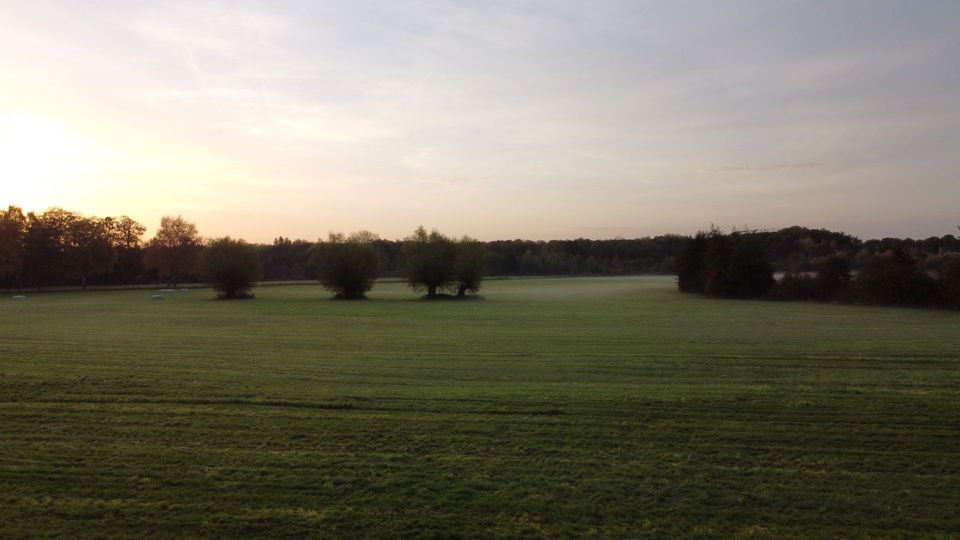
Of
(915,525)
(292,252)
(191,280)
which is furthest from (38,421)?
(292,252)

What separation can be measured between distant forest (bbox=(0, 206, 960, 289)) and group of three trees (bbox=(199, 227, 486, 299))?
2.57 meters

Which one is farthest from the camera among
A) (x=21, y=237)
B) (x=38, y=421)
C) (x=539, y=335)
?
(x=21, y=237)

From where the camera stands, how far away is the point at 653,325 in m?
29.9

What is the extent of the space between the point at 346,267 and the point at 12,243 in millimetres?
43588

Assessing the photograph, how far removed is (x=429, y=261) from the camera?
2594 inches

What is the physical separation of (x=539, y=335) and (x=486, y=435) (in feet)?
51.5

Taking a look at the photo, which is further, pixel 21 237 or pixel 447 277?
pixel 21 237

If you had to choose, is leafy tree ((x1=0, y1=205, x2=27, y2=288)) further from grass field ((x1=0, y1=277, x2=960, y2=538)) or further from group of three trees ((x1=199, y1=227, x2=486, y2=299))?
grass field ((x1=0, y1=277, x2=960, y2=538))

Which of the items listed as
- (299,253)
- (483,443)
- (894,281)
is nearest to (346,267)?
(894,281)

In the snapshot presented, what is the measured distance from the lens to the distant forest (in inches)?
2621

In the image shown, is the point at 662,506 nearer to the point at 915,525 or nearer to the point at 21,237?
the point at 915,525

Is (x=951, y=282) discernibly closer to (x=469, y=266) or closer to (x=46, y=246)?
(x=469, y=266)

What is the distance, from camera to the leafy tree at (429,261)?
65875 mm

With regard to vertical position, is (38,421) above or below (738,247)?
below
